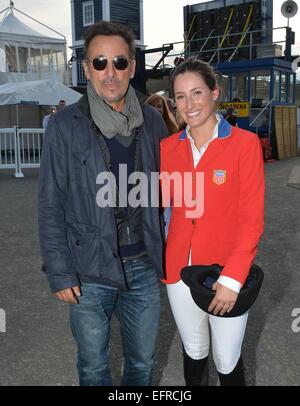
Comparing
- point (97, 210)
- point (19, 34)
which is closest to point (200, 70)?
point (97, 210)

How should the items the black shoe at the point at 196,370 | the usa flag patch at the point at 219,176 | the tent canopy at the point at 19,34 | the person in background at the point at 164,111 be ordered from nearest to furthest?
the usa flag patch at the point at 219,176, the black shoe at the point at 196,370, the person in background at the point at 164,111, the tent canopy at the point at 19,34

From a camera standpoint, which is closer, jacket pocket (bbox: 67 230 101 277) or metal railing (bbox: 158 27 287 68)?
jacket pocket (bbox: 67 230 101 277)

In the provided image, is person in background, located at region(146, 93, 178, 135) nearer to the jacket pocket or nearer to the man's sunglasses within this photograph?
the man's sunglasses

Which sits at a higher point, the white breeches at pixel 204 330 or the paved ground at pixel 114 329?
the white breeches at pixel 204 330

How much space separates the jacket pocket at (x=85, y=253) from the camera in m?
2.01

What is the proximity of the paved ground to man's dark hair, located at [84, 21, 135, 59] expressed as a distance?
2.12 m

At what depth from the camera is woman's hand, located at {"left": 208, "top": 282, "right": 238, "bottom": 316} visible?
1978 millimetres

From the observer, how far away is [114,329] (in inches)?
149

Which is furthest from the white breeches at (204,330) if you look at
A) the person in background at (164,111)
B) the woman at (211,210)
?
the person in background at (164,111)

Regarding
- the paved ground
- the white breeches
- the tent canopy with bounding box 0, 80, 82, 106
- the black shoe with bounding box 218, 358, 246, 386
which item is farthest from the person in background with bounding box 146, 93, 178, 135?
the tent canopy with bounding box 0, 80, 82, 106

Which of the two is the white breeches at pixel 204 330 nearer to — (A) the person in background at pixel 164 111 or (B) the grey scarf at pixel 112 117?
(B) the grey scarf at pixel 112 117

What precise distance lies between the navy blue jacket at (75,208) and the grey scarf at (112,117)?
0.04m

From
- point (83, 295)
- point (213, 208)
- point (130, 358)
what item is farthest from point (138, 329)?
point (213, 208)

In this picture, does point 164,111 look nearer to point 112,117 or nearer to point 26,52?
point 112,117
